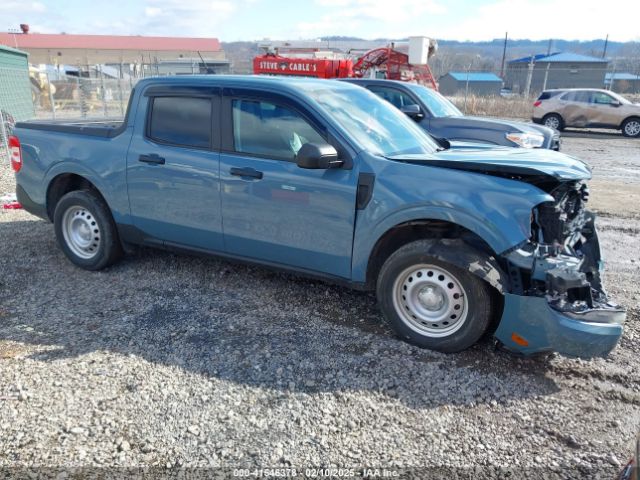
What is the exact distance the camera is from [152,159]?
15.7 ft

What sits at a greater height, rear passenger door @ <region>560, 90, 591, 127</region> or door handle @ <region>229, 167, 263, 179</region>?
rear passenger door @ <region>560, 90, 591, 127</region>

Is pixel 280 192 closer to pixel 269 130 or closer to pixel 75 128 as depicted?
pixel 269 130

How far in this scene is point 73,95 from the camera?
2945 centimetres

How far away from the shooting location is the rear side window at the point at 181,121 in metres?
4.63

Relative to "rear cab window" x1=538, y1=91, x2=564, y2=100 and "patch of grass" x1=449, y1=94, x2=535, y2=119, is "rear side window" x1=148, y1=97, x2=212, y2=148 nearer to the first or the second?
"rear cab window" x1=538, y1=91, x2=564, y2=100

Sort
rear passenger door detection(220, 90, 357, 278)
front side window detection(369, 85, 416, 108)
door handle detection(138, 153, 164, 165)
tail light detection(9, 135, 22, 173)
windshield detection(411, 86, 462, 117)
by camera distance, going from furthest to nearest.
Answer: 1. front side window detection(369, 85, 416, 108)
2. windshield detection(411, 86, 462, 117)
3. tail light detection(9, 135, 22, 173)
4. door handle detection(138, 153, 164, 165)
5. rear passenger door detection(220, 90, 357, 278)

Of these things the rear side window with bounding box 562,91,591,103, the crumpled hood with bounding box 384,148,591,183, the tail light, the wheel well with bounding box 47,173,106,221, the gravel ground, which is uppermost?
the rear side window with bounding box 562,91,591,103

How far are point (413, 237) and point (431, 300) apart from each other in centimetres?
52

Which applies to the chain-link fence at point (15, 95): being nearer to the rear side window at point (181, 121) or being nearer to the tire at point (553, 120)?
the rear side window at point (181, 121)

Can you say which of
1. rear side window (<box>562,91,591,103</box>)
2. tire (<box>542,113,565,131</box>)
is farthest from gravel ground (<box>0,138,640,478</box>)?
tire (<box>542,113,565,131</box>)

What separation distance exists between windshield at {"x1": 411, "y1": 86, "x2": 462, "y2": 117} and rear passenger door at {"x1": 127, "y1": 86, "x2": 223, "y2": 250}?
5.81 m

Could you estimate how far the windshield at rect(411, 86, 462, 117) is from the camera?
31.5ft

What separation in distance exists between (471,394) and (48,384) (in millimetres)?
2707

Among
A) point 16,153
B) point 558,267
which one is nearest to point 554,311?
point 558,267
